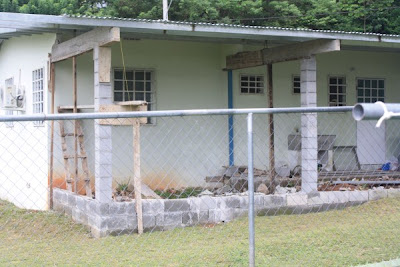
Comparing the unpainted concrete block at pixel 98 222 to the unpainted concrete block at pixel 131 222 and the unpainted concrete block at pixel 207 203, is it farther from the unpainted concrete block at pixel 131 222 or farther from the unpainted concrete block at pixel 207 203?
the unpainted concrete block at pixel 207 203

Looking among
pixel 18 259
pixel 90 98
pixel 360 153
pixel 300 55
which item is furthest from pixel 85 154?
pixel 360 153

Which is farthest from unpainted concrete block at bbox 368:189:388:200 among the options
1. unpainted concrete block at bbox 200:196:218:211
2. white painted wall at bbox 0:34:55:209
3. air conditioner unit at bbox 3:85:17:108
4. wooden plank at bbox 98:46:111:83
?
air conditioner unit at bbox 3:85:17:108

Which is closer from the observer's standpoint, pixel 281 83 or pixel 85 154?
pixel 85 154

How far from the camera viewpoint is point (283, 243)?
25.3 feet

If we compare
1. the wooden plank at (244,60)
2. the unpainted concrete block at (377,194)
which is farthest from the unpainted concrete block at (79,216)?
the unpainted concrete block at (377,194)

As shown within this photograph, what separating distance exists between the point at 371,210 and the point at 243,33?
3675 mm

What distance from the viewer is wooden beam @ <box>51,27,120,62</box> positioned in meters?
8.86

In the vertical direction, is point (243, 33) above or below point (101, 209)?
above

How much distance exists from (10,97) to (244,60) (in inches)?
191

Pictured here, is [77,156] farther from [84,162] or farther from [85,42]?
[85,42]

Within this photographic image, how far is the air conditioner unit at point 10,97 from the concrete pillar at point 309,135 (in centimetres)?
589

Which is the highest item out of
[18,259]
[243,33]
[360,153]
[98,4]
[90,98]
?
[98,4]

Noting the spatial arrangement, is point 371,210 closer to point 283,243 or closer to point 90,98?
point 283,243

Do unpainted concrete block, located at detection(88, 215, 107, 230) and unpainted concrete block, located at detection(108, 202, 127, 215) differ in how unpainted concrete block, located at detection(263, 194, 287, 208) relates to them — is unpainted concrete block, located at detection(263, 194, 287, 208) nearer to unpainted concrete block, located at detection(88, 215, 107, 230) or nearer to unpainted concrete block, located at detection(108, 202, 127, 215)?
unpainted concrete block, located at detection(108, 202, 127, 215)
